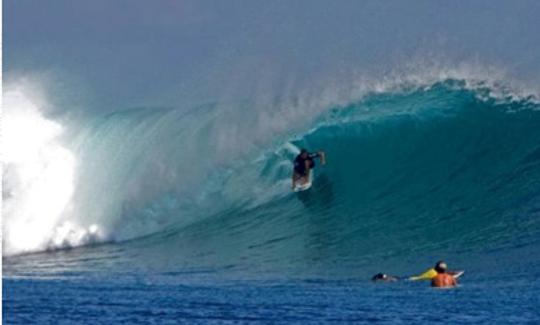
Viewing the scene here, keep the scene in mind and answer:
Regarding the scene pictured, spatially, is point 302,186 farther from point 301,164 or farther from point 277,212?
point 277,212

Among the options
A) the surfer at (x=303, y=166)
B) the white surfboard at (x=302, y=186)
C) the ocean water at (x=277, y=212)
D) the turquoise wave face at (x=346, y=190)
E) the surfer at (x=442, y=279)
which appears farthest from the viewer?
the surfer at (x=303, y=166)

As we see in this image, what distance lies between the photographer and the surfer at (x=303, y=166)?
24.5 m

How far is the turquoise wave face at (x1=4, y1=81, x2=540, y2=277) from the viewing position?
19672 mm

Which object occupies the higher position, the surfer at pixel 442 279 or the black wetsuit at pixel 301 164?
the black wetsuit at pixel 301 164

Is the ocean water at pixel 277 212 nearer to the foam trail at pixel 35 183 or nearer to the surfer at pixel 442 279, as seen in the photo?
the foam trail at pixel 35 183

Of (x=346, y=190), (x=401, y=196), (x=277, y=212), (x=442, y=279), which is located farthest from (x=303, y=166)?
(x=442, y=279)

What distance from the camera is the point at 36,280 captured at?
17.9 m

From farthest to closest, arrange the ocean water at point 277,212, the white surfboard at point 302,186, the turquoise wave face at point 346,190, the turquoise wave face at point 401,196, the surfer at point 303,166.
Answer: the surfer at point 303,166
the white surfboard at point 302,186
the turquoise wave face at point 346,190
the turquoise wave face at point 401,196
the ocean water at point 277,212

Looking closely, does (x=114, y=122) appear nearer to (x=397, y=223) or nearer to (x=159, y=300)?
(x=397, y=223)

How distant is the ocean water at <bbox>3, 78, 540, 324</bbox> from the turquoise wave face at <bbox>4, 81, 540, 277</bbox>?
45 mm

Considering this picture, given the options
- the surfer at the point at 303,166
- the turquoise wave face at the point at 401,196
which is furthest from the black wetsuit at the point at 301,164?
the turquoise wave face at the point at 401,196

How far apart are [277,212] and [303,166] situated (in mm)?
1571

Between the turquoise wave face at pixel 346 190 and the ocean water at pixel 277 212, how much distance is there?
45mm

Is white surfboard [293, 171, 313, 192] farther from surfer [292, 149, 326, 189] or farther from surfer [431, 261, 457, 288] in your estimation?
surfer [431, 261, 457, 288]
